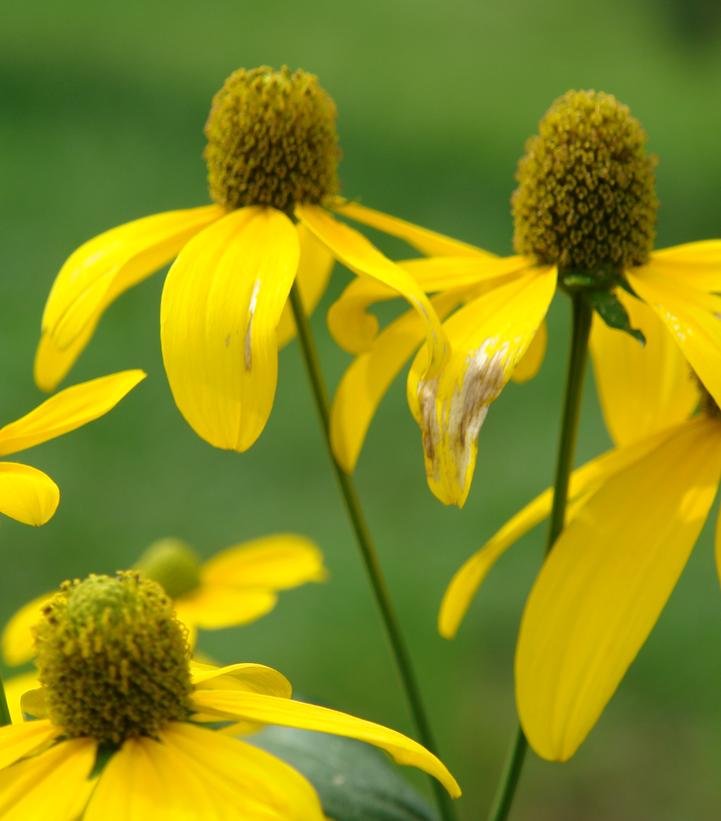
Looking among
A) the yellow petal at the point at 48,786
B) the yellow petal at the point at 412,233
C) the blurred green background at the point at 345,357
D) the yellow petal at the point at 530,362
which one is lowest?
the blurred green background at the point at 345,357

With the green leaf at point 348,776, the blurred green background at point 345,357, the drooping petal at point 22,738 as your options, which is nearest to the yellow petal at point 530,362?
the green leaf at point 348,776

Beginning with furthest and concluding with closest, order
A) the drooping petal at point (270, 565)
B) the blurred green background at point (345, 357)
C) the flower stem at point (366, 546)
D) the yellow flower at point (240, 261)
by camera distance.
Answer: the blurred green background at point (345, 357) < the drooping petal at point (270, 565) < the flower stem at point (366, 546) < the yellow flower at point (240, 261)

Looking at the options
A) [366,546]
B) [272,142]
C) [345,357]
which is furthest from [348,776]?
[345,357]

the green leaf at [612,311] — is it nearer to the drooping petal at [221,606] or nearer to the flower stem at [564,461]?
the flower stem at [564,461]

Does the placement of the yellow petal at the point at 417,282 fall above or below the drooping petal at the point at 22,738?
above

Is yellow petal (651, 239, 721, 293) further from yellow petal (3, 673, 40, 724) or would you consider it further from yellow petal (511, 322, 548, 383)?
yellow petal (3, 673, 40, 724)

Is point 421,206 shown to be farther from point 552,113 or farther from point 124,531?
point 552,113

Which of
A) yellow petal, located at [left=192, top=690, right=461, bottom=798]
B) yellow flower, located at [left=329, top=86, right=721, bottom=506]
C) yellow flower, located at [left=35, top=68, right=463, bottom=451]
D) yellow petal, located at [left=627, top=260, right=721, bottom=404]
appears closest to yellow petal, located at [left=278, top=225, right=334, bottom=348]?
yellow flower, located at [left=35, top=68, right=463, bottom=451]
